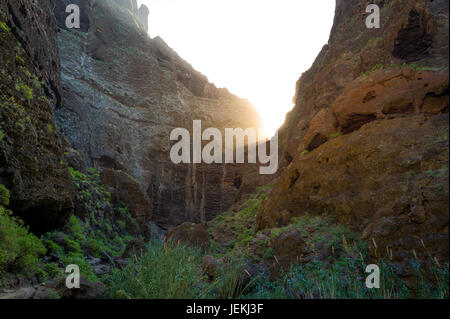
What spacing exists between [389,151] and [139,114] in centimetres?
2407

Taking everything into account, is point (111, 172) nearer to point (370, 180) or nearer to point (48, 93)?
point (48, 93)

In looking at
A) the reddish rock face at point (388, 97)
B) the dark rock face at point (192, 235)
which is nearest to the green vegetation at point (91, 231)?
the dark rock face at point (192, 235)

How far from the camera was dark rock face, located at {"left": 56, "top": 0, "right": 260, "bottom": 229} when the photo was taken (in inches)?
878

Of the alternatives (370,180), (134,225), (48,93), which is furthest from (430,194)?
(48,93)

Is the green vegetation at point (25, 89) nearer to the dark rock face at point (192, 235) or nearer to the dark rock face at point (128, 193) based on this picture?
the dark rock face at point (192, 235)

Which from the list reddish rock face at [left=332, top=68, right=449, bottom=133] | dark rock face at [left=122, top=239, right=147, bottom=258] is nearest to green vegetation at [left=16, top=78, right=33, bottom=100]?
dark rock face at [left=122, top=239, right=147, bottom=258]

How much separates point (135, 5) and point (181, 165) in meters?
64.3

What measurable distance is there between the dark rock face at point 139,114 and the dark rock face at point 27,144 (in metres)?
11.8

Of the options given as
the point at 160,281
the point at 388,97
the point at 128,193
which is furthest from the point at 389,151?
the point at 128,193

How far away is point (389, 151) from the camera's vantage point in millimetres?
7297

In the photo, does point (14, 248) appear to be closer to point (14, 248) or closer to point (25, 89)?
point (14, 248)

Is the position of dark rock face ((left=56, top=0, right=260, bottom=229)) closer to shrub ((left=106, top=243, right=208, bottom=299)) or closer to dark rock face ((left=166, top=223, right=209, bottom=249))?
dark rock face ((left=166, top=223, right=209, bottom=249))

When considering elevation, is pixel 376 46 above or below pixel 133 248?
above

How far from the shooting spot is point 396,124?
25.3 ft
